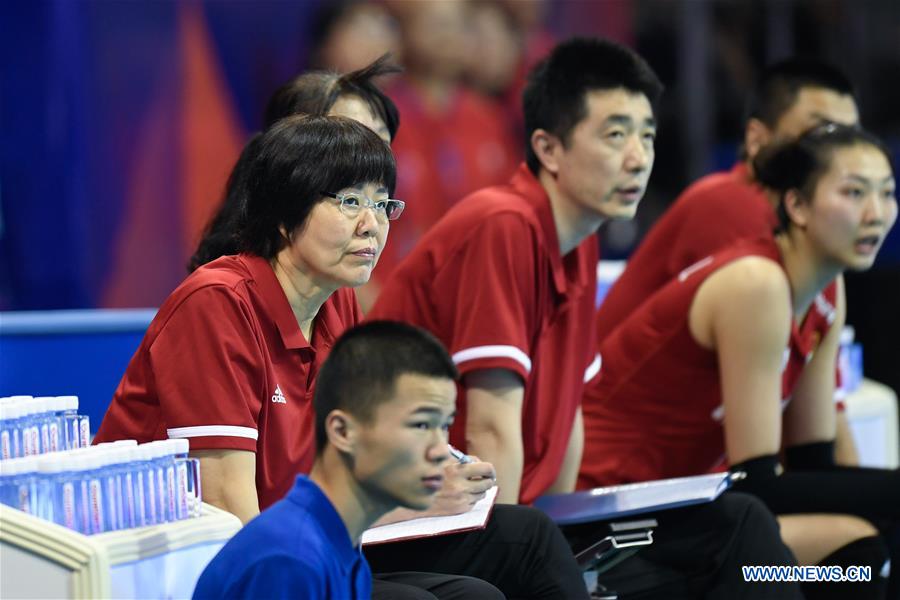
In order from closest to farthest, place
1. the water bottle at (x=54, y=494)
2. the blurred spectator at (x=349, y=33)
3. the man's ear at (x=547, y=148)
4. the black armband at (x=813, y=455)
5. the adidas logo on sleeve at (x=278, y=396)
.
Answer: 1. the water bottle at (x=54, y=494)
2. the adidas logo on sleeve at (x=278, y=396)
3. the man's ear at (x=547, y=148)
4. the black armband at (x=813, y=455)
5. the blurred spectator at (x=349, y=33)

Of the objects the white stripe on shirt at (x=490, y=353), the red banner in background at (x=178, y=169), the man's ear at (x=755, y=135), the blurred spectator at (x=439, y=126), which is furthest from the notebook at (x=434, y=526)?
the blurred spectator at (x=439, y=126)

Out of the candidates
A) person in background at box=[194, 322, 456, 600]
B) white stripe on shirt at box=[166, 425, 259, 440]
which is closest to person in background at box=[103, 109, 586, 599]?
white stripe on shirt at box=[166, 425, 259, 440]

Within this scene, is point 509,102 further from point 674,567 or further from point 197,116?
point 674,567

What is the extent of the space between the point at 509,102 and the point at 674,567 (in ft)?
12.2

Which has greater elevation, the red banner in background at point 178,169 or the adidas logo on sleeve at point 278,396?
the red banner in background at point 178,169

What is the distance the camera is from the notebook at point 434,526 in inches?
84.2

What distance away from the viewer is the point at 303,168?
2.06m

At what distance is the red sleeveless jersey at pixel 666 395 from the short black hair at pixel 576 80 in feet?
1.47

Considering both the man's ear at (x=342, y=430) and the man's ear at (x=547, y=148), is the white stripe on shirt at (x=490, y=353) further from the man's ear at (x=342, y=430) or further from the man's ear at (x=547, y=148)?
the man's ear at (x=342, y=430)

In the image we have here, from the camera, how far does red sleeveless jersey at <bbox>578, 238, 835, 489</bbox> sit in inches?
119

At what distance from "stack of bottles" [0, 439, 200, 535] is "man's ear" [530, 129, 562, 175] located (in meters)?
1.27

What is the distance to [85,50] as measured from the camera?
425cm

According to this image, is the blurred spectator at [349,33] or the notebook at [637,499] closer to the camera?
the notebook at [637,499]

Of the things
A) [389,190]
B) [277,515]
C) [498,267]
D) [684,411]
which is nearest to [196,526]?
[277,515]
